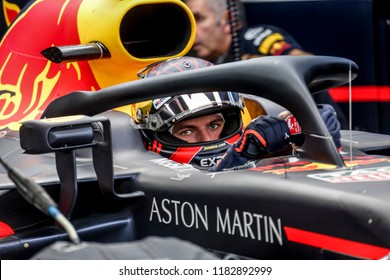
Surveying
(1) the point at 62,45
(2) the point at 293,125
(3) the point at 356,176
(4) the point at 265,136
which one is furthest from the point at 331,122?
(1) the point at 62,45

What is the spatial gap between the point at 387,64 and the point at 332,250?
312 centimetres

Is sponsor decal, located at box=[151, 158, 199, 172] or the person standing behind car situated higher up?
sponsor decal, located at box=[151, 158, 199, 172]

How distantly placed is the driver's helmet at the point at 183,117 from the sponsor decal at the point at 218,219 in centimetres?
38

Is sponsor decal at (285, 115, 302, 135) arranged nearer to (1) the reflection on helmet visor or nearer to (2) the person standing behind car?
(1) the reflection on helmet visor

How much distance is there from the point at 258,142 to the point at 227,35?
2808mm

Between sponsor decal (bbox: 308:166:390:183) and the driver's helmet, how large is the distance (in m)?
0.66

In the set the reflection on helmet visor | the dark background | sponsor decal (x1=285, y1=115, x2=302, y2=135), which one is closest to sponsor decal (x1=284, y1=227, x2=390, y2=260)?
sponsor decal (x1=285, y1=115, x2=302, y2=135)

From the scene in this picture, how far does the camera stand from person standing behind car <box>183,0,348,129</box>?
577cm

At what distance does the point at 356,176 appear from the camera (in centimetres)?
280

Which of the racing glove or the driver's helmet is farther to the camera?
the driver's helmet

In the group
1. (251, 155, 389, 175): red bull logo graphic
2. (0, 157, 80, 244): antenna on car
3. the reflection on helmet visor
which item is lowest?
(251, 155, 389, 175): red bull logo graphic

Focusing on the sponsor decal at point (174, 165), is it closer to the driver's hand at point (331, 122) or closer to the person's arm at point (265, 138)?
the person's arm at point (265, 138)

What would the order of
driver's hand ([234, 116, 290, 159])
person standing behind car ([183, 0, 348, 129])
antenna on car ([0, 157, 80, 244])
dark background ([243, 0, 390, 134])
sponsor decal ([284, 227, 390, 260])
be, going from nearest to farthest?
antenna on car ([0, 157, 80, 244]) → sponsor decal ([284, 227, 390, 260]) → driver's hand ([234, 116, 290, 159]) → dark background ([243, 0, 390, 134]) → person standing behind car ([183, 0, 348, 129])

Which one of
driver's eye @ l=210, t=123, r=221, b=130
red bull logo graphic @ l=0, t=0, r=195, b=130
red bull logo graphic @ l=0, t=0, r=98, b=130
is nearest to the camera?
driver's eye @ l=210, t=123, r=221, b=130
